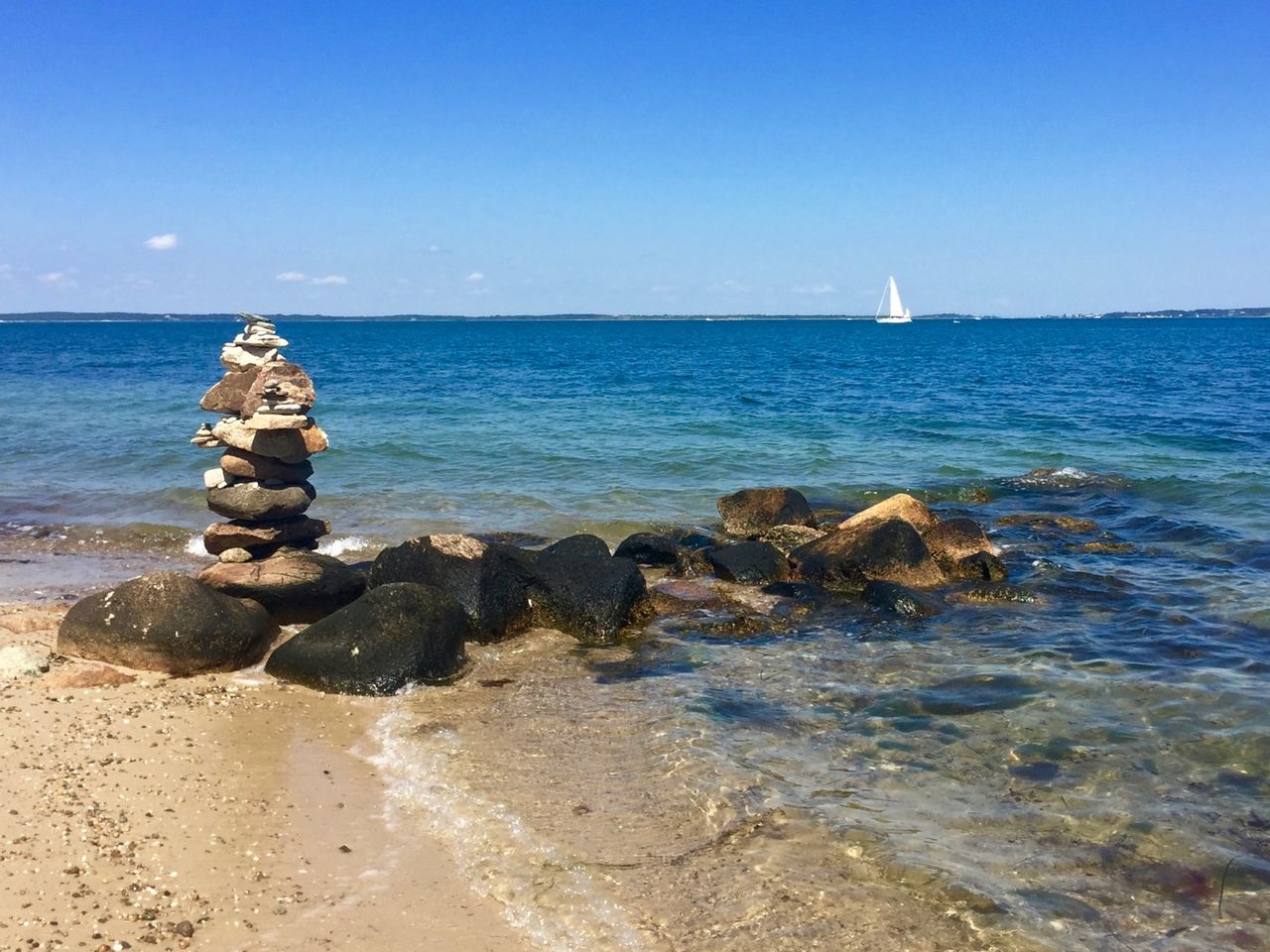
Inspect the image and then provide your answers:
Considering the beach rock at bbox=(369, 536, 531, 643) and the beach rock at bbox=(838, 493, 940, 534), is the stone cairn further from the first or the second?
the beach rock at bbox=(838, 493, 940, 534)

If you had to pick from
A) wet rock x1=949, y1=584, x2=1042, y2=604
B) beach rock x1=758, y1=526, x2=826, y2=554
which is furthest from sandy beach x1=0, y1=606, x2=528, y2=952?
beach rock x1=758, y1=526, x2=826, y2=554

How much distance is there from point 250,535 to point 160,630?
4414 mm

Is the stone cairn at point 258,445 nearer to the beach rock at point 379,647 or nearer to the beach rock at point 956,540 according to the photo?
the beach rock at point 379,647

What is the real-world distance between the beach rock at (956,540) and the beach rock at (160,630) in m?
10.2

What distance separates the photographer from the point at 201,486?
860 inches

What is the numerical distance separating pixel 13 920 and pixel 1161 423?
114 ft

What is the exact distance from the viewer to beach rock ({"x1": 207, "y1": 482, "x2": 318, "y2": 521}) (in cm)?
1374

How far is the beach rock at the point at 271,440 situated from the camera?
13555 mm

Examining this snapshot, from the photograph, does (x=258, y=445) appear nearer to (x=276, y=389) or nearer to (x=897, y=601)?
(x=276, y=389)

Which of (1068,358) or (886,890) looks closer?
(886,890)

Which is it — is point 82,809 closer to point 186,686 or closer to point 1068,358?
point 186,686

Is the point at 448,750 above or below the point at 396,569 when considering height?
below

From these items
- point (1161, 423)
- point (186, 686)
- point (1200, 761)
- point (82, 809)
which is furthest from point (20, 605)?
point (1161, 423)

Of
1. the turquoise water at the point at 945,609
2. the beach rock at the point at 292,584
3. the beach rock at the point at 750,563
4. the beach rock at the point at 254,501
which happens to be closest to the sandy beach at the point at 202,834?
the turquoise water at the point at 945,609
